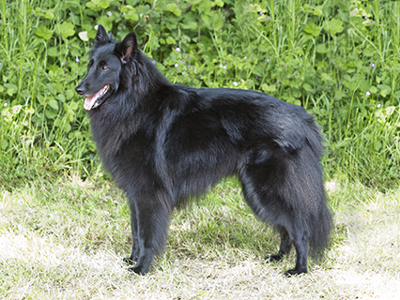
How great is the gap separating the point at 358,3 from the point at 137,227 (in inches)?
151

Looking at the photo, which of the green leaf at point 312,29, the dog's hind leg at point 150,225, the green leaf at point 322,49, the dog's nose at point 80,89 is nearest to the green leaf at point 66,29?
the dog's nose at point 80,89

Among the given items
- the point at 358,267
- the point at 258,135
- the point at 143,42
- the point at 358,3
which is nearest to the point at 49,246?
the point at 258,135

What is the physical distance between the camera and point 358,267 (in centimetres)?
332

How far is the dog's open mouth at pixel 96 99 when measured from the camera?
3170 mm

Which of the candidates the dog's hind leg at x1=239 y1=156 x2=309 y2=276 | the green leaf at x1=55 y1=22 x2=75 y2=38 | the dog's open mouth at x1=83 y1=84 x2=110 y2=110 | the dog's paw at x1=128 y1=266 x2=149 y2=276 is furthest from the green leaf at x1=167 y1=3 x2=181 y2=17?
the dog's paw at x1=128 y1=266 x2=149 y2=276

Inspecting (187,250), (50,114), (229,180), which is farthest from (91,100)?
(50,114)

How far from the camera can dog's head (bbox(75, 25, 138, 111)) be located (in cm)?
307

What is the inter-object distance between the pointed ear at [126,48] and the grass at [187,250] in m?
1.07

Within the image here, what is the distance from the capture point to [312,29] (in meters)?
5.30

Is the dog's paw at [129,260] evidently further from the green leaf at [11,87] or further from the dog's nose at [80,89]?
the green leaf at [11,87]

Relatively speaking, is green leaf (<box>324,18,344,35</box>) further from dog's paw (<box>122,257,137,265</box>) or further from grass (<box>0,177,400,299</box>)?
dog's paw (<box>122,257,137,265</box>)

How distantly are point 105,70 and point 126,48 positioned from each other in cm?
21

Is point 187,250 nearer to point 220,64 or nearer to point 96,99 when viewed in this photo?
point 96,99

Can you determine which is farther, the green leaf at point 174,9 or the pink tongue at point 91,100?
the green leaf at point 174,9
